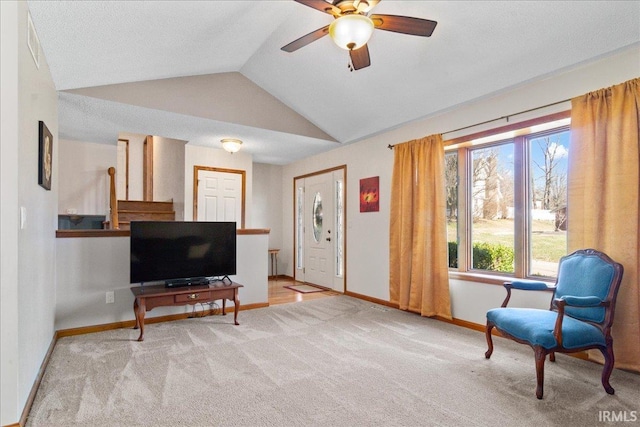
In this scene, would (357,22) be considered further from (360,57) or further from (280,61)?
(280,61)

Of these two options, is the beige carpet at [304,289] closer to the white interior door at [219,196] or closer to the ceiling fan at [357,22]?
the white interior door at [219,196]

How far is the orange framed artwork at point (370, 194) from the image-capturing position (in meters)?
4.98

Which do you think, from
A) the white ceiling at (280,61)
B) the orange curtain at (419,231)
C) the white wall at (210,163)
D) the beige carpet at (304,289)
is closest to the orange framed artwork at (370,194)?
the orange curtain at (419,231)

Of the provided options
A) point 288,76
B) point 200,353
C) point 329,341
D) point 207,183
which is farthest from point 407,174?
point 207,183

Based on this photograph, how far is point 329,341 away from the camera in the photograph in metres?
3.33

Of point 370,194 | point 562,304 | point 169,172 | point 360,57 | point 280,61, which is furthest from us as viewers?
point 169,172

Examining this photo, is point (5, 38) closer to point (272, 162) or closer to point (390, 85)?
point (390, 85)

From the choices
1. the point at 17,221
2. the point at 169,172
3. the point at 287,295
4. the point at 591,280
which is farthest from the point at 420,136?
the point at 169,172

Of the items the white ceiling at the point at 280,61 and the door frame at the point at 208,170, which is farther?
the door frame at the point at 208,170

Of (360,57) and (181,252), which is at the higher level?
(360,57)

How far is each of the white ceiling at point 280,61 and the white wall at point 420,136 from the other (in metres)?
0.14

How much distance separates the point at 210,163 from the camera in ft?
19.5

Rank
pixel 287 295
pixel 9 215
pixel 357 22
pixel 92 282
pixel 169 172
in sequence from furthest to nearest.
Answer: pixel 169 172
pixel 287 295
pixel 92 282
pixel 357 22
pixel 9 215

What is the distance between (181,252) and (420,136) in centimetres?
323
